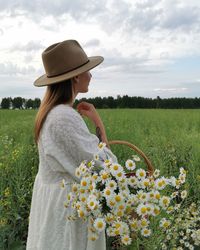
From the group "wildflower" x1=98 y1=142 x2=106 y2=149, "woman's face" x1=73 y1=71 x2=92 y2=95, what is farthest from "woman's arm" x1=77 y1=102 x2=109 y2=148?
"wildflower" x1=98 y1=142 x2=106 y2=149

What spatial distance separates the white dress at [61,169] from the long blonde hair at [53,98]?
0.09 feet

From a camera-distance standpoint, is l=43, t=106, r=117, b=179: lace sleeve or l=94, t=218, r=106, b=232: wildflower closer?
l=94, t=218, r=106, b=232: wildflower

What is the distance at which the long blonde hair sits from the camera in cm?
194

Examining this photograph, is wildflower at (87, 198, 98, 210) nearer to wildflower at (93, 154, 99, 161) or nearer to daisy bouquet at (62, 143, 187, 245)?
daisy bouquet at (62, 143, 187, 245)

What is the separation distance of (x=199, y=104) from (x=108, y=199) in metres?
26.3

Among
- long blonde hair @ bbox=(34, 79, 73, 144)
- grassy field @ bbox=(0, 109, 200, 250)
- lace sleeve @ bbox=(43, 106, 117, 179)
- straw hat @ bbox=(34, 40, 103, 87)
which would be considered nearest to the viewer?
lace sleeve @ bbox=(43, 106, 117, 179)

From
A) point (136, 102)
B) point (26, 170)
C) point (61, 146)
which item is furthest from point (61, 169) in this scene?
point (136, 102)

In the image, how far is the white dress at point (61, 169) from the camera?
185 cm

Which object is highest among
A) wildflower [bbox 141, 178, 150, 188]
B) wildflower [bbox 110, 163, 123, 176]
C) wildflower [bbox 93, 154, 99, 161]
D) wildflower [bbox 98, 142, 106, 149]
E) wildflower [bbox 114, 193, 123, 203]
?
wildflower [bbox 98, 142, 106, 149]

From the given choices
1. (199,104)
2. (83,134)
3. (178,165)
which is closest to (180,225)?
(83,134)

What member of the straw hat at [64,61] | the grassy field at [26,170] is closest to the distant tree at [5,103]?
the grassy field at [26,170]

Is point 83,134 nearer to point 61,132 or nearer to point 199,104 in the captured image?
point 61,132

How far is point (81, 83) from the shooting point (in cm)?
203

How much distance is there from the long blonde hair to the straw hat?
60 mm
